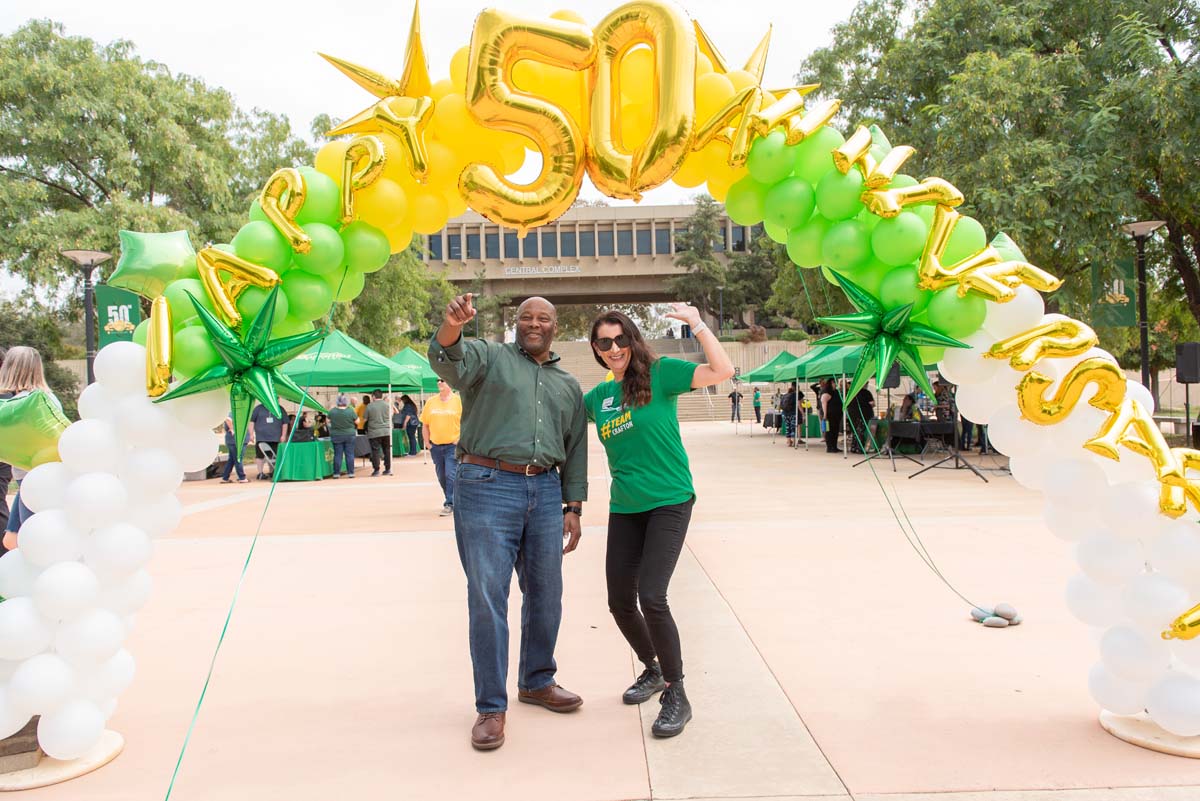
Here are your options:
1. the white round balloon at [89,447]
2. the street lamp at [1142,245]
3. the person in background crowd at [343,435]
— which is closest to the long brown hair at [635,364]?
the white round balloon at [89,447]

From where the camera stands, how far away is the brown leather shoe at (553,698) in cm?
387

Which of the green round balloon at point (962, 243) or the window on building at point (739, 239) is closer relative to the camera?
the green round balloon at point (962, 243)

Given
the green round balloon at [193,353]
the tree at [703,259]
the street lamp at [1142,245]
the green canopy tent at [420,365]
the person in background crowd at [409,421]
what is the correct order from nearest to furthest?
the green round balloon at [193,353] < the street lamp at [1142,245] < the green canopy tent at [420,365] < the person in background crowd at [409,421] < the tree at [703,259]

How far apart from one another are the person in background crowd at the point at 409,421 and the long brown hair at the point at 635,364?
18227 millimetres

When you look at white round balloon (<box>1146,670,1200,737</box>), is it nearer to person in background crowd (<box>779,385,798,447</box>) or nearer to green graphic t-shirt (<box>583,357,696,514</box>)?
green graphic t-shirt (<box>583,357,696,514</box>)

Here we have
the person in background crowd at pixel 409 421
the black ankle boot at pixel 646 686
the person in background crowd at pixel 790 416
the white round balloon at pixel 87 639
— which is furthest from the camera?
the person in background crowd at pixel 790 416

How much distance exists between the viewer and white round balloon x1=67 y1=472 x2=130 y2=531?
3453 millimetres

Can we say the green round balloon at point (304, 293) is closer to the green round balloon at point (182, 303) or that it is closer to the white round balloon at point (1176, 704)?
the green round balloon at point (182, 303)

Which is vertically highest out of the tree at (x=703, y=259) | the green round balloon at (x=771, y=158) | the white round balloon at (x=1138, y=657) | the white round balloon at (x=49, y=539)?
the tree at (x=703, y=259)

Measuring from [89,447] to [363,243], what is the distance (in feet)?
4.61

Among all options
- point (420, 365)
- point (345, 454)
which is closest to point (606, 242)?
point (420, 365)

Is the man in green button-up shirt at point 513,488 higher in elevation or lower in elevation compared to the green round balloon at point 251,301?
lower

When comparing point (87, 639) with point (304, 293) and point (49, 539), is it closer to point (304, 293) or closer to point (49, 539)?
point (49, 539)

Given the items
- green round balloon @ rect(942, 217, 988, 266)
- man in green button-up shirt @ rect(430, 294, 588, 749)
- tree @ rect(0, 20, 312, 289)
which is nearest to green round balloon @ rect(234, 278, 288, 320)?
man in green button-up shirt @ rect(430, 294, 588, 749)
